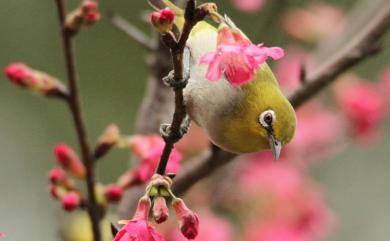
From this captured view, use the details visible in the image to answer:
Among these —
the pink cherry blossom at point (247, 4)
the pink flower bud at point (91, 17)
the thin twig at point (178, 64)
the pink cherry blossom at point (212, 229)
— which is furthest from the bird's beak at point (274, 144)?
the pink cherry blossom at point (247, 4)

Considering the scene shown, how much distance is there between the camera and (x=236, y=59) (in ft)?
5.54

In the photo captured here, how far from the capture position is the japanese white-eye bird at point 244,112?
2.10 m

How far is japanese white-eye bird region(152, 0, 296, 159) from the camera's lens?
6.90 ft

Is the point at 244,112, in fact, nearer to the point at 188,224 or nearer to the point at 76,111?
the point at 76,111

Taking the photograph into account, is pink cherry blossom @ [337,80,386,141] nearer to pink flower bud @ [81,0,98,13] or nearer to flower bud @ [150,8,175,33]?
pink flower bud @ [81,0,98,13]

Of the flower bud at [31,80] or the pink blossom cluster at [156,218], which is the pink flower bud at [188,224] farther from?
the flower bud at [31,80]

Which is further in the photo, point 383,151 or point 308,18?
point 383,151

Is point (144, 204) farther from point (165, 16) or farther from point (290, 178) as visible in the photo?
point (290, 178)

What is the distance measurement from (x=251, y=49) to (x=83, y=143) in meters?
0.55

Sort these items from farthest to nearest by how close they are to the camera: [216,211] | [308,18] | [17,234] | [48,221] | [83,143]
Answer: [48,221], [17,234], [308,18], [216,211], [83,143]

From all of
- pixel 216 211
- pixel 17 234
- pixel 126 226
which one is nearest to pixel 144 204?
pixel 126 226

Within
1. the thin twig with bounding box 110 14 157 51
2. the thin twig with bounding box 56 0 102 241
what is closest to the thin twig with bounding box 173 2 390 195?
the thin twig with bounding box 56 0 102 241

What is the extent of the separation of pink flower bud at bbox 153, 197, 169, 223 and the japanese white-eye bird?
0.50m

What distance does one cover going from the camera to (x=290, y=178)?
3529mm
